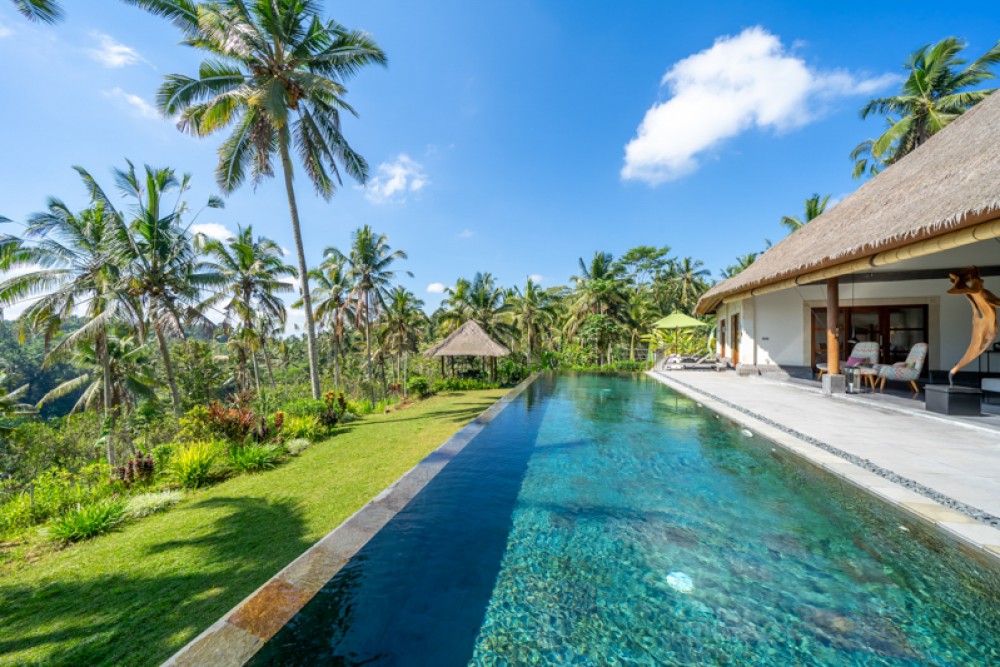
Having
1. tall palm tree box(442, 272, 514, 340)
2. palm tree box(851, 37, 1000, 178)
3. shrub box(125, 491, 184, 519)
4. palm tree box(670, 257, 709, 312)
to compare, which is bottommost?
shrub box(125, 491, 184, 519)

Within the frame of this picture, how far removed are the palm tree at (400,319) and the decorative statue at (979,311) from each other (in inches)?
775

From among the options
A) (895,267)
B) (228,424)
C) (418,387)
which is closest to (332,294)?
(418,387)

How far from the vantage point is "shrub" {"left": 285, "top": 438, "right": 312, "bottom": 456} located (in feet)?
25.2

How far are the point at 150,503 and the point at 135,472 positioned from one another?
146cm

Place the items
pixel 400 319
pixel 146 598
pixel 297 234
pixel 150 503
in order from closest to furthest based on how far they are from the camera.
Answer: pixel 146 598 < pixel 150 503 < pixel 297 234 < pixel 400 319

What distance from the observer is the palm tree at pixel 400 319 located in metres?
22.4

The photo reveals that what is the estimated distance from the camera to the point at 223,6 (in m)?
9.47

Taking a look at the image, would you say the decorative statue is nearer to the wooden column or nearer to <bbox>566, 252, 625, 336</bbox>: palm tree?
the wooden column

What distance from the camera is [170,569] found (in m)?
3.41

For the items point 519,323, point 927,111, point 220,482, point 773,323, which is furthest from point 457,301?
point 927,111

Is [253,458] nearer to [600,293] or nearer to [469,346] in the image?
[469,346]

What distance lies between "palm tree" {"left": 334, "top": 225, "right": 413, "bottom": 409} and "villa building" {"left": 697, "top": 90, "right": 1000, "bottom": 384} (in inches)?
598

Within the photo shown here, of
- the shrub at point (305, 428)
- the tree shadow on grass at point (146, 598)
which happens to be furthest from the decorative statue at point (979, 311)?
the shrub at point (305, 428)

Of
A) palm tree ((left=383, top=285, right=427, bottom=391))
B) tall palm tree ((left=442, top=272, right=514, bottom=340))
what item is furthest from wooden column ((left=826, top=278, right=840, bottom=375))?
palm tree ((left=383, top=285, right=427, bottom=391))
